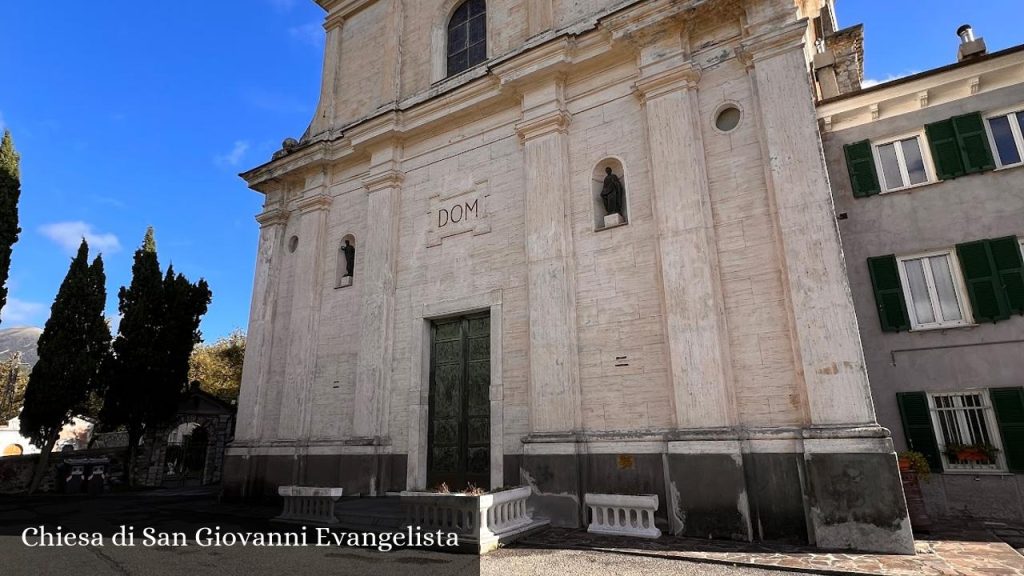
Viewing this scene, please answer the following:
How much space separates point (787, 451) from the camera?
293 inches

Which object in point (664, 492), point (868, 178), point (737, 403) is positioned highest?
point (868, 178)

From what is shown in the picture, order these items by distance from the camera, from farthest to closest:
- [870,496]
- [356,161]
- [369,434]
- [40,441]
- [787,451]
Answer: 1. [40,441]
2. [356,161]
3. [369,434]
4. [787,451]
5. [870,496]

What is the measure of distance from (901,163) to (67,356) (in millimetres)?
22823

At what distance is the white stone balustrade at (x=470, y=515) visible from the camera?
279 inches

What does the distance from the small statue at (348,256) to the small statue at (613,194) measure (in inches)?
265

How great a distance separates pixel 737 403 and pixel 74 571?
8501 millimetres

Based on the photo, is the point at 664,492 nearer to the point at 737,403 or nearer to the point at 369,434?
the point at 737,403

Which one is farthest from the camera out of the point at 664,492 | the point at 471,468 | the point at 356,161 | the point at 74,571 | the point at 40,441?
the point at 40,441

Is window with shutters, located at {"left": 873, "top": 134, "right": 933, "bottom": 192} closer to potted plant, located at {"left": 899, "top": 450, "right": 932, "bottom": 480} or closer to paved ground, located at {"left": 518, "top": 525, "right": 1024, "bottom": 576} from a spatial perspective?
potted plant, located at {"left": 899, "top": 450, "right": 932, "bottom": 480}

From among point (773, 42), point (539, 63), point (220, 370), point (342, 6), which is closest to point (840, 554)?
point (773, 42)

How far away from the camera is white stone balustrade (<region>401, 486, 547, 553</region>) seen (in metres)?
7.08

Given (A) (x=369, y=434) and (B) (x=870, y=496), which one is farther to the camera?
(A) (x=369, y=434)

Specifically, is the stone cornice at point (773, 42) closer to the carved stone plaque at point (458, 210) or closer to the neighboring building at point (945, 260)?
the neighboring building at point (945, 260)

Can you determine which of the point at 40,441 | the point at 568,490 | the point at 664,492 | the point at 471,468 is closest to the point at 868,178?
the point at 664,492
